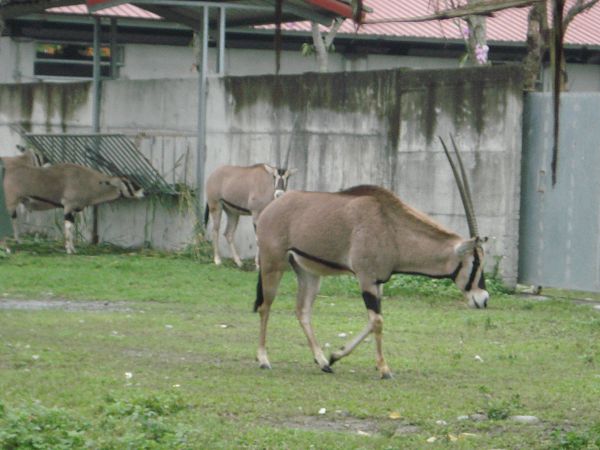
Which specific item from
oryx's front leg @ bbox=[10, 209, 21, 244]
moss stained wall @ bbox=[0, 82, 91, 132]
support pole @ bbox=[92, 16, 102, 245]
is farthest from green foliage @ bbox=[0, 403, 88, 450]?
moss stained wall @ bbox=[0, 82, 91, 132]

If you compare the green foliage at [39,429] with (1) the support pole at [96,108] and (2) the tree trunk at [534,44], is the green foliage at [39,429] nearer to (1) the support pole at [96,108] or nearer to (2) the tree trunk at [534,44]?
(2) the tree trunk at [534,44]

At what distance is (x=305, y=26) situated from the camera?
3094 centimetres

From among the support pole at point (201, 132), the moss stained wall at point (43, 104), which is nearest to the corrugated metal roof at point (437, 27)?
the moss stained wall at point (43, 104)

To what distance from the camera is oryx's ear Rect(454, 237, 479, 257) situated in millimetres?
10492

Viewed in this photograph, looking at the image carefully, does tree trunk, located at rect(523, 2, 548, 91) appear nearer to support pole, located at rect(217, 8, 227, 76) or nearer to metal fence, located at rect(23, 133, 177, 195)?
support pole, located at rect(217, 8, 227, 76)

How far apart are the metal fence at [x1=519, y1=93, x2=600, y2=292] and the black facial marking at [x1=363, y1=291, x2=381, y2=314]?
5634 millimetres

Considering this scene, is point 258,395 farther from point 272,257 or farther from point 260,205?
point 260,205

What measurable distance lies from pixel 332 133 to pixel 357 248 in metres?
7.89

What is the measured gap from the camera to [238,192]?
61.4ft

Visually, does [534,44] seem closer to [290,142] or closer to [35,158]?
[290,142]

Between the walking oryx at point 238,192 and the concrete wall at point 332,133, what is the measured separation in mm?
418

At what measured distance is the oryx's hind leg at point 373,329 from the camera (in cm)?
1009

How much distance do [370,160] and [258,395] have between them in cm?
883

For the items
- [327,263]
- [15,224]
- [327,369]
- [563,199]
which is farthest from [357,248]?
[15,224]
